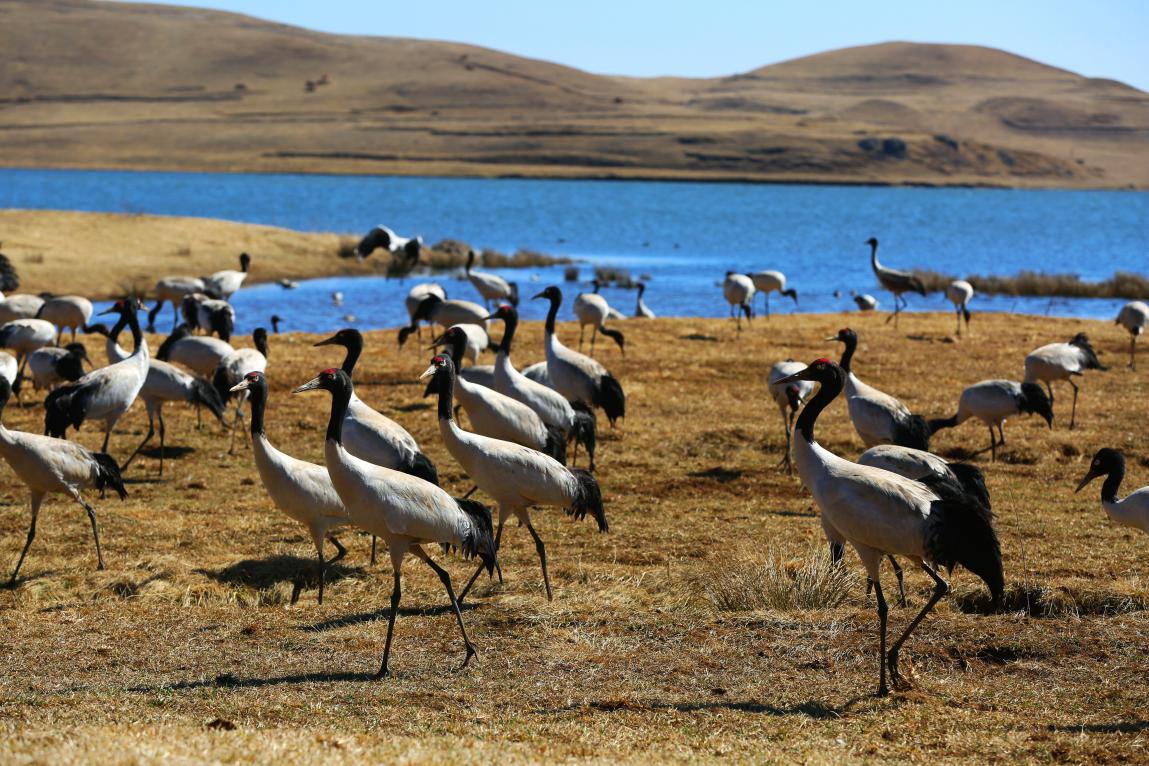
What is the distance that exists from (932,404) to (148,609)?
36.6 ft

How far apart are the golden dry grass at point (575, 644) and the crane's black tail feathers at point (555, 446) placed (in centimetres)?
62

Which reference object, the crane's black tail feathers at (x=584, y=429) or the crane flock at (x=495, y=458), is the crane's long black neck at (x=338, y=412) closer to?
the crane flock at (x=495, y=458)

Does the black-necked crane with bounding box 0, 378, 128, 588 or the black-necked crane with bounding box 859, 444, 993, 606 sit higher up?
the black-necked crane with bounding box 859, 444, 993, 606

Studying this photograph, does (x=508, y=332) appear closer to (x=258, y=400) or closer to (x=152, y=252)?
(x=258, y=400)

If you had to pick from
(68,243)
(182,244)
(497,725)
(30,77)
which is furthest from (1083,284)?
(30,77)

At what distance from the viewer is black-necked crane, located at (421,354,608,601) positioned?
896 cm

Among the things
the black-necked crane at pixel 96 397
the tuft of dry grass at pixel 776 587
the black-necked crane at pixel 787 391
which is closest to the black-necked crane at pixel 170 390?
the black-necked crane at pixel 96 397

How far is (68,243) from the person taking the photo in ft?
113

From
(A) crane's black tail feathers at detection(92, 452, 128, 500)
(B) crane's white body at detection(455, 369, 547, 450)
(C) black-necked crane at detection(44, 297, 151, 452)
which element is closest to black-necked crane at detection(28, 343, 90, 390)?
(C) black-necked crane at detection(44, 297, 151, 452)

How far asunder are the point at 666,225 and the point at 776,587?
58449 millimetres

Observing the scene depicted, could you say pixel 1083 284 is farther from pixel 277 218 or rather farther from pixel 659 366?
pixel 277 218

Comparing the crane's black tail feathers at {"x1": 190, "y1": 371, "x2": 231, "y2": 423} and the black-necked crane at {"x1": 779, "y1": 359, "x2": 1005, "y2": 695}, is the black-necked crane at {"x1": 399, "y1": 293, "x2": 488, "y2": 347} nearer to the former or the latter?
the crane's black tail feathers at {"x1": 190, "y1": 371, "x2": 231, "y2": 423}

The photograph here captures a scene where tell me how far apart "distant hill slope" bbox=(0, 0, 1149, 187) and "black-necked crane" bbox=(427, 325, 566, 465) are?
94.0 m

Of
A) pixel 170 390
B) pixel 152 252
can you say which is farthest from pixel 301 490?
pixel 152 252
